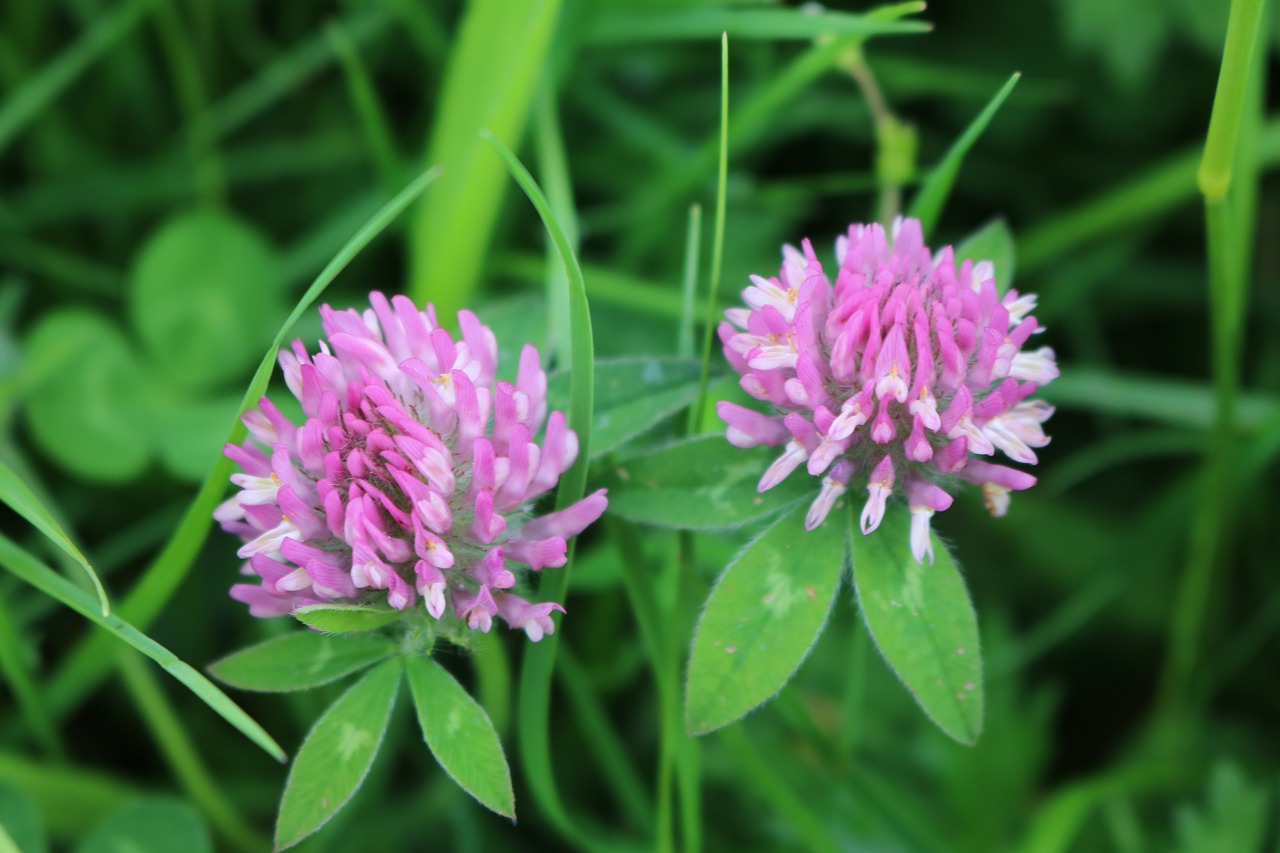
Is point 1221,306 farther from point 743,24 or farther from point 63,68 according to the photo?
point 63,68

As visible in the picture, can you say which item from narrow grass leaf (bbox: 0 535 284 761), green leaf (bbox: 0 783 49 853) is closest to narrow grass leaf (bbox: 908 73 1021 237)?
narrow grass leaf (bbox: 0 535 284 761)

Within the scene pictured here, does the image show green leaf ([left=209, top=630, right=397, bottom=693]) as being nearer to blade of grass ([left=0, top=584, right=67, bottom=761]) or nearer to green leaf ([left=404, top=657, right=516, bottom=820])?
green leaf ([left=404, top=657, right=516, bottom=820])

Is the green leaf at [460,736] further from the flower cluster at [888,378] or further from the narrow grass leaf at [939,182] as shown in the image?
the narrow grass leaf at [939,182]

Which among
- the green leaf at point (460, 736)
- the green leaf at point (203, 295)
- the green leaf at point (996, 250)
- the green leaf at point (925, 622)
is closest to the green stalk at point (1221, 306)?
the green leaf at point (996, 250)

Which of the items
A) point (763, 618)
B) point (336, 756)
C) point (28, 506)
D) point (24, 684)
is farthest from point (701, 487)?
point (24, 684)

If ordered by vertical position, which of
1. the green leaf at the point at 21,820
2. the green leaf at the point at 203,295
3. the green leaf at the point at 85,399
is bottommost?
the green leaf at the point at 21,820
